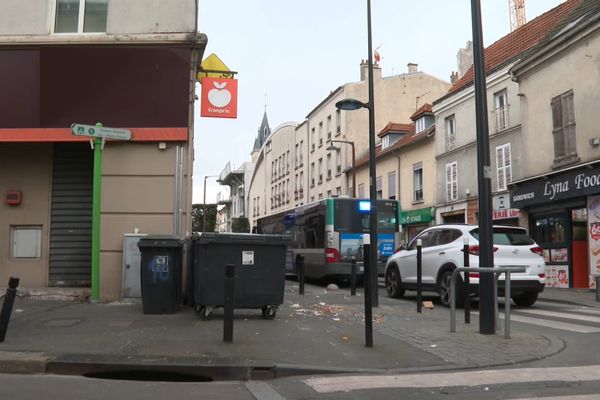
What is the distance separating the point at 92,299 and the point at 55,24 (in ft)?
17.9

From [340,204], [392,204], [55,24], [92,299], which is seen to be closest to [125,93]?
[55,24]

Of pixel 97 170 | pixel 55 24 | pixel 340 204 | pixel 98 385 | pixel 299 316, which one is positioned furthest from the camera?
pixel 340 204

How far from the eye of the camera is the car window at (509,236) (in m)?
11.6

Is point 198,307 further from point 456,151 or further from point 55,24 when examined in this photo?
point 456,151

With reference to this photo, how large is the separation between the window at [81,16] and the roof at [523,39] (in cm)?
1574

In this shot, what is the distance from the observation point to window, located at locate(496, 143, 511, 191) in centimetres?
2271

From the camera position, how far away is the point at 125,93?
11000 mm

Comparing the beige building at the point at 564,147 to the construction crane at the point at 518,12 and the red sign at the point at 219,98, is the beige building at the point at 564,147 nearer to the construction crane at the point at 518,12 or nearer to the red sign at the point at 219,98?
the red sign at the point at 219,98

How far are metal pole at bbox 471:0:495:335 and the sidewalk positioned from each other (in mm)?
359

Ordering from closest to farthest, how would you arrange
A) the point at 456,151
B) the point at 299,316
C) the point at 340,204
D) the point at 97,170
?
the point at 299,316 < the point at 97,170 < the point at 340,204 < the point at 456,151

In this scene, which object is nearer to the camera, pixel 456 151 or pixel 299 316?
pixel 299 316

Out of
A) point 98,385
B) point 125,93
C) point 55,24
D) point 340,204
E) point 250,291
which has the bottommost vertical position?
point 98,385

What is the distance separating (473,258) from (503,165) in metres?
12.9

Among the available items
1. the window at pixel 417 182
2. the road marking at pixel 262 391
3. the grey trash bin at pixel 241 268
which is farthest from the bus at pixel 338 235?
the window at pixel 417 182
